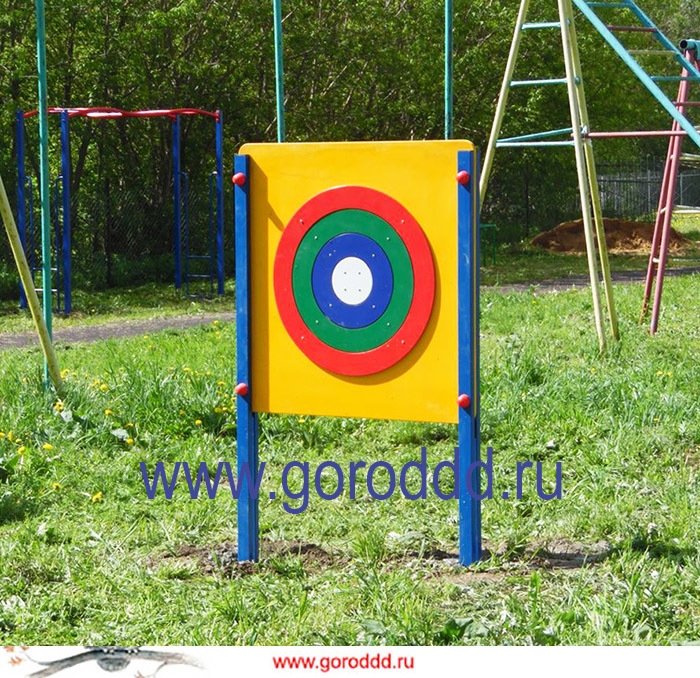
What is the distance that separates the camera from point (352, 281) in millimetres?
3840

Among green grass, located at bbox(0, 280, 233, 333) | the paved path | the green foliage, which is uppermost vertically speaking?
the green foliage

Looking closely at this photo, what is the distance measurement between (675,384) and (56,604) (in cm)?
374

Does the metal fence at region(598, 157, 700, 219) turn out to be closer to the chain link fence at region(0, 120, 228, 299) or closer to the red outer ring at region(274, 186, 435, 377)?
the chain link fence at region(0, 120, 228, 299)

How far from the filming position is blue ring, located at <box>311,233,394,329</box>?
12.5ft

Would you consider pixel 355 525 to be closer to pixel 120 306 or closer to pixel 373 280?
pixel 373 280

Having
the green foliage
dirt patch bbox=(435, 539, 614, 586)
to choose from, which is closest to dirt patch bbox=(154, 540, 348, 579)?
dirt patch bbox=(435, 539, 614, 586)

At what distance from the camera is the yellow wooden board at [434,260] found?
3.65 m

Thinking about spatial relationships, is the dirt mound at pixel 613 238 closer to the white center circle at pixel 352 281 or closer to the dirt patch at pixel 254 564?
the white center circle at pixel 352 281

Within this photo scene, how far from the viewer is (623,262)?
18469mm

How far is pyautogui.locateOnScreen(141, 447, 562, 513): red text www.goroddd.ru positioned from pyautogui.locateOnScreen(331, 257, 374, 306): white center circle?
0.90m

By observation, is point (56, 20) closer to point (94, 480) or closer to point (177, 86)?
point (177, 86)

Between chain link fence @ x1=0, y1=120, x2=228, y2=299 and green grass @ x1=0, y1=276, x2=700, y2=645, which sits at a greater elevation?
chain link fence @ x1=0, y1=120, x2=228, y2=299

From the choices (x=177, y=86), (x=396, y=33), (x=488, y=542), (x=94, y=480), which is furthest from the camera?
(x=396, y=33)

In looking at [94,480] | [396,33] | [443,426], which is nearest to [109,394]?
[94,480]
